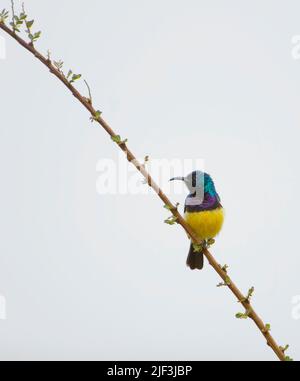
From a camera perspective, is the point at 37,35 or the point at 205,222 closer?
the point at 37,35

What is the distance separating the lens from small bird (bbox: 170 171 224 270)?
8.88 metres

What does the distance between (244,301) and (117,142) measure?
1294mm

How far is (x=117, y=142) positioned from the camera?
3369mm

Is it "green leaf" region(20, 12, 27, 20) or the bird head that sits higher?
"green leaf" region(20, 12, 27, 20)

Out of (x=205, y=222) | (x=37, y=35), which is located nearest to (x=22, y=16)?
(x=37, y=35)

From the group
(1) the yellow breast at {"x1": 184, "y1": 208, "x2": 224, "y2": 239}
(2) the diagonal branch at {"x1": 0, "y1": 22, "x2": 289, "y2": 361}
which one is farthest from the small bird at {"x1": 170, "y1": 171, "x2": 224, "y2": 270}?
(2) the diagonal branch at {"x1": 0, "y1": 22, "x2": 289, "y2": 361}

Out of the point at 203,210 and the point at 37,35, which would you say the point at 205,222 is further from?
the point at 37,35

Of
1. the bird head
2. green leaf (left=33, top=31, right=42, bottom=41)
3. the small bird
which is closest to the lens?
green leaf (left=33, top=31, right=42, bottom=41)

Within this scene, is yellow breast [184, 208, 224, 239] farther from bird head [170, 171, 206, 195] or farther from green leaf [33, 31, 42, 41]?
green leaf [33, 31, 42, 41]

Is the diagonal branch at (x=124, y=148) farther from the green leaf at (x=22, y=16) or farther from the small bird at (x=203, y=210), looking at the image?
the small bird at (x=203, y=210)

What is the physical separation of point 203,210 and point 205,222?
0.83 ft

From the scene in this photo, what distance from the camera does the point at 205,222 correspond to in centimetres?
899

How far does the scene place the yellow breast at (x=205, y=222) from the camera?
900 cm

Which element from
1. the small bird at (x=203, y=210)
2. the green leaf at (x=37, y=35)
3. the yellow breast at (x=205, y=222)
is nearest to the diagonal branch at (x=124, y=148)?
the green leaf at (x=37, y=35)
